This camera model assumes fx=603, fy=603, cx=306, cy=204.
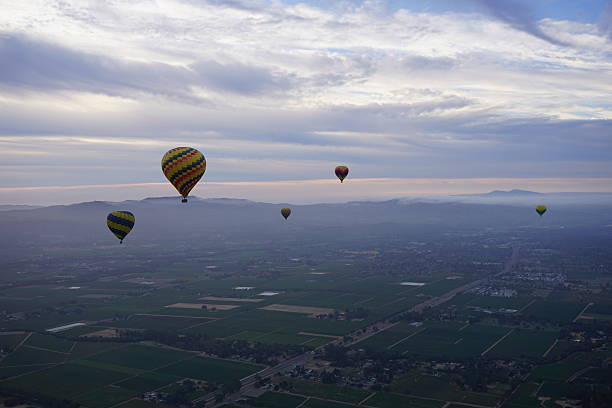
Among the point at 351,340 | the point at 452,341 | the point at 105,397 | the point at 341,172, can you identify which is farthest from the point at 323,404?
the point at 341,172

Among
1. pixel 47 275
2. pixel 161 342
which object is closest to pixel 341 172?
pixel 161 342

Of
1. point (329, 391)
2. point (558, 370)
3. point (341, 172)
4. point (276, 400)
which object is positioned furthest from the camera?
point (341, 172)

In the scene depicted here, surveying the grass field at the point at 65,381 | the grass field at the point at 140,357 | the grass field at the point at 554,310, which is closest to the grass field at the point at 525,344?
the grass field at the point at 554,310

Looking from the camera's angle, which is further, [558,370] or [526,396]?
[558,370]

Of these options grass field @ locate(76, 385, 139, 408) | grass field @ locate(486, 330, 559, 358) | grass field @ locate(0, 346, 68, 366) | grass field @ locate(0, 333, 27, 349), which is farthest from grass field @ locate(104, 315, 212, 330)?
grass field @ locate(486, 330, 559, 358)

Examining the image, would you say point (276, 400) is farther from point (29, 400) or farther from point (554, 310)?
point (554, 310)
